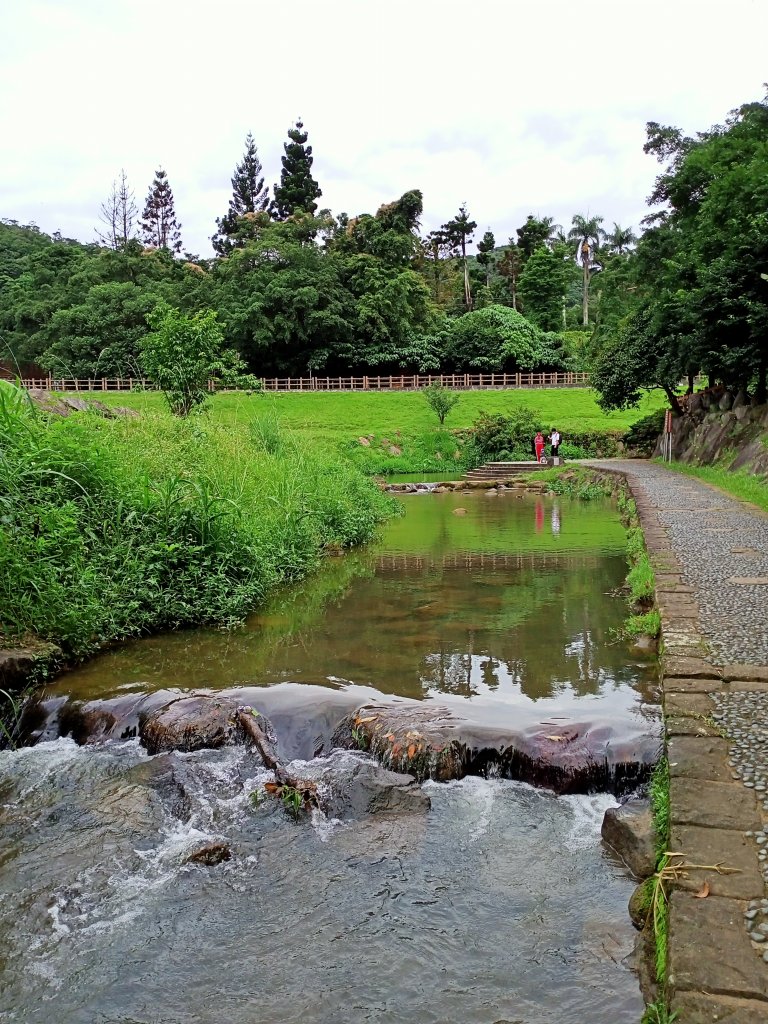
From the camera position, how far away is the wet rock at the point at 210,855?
3.86 meters

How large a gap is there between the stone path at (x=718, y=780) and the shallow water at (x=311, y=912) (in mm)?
589

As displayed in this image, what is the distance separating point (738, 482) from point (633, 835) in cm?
1308

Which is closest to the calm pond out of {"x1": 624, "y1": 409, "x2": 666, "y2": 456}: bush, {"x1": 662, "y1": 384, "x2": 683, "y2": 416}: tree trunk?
{"x1": 662, "y1": 384, "x2": 683, "y2": 416}: tree trunk

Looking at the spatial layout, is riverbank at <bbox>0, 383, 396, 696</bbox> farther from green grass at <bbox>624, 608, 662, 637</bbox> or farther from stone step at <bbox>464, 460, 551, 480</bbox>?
stone step at <bbox>464, 460, 551, 480</bbox>

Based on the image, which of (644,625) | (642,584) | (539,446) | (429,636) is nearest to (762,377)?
(642,584)

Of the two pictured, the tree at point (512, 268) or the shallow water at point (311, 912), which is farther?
the tree at point (512, 268)

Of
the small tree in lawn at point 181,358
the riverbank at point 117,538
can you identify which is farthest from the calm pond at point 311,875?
the small tree in lawn at point 181,358

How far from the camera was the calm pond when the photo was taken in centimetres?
294

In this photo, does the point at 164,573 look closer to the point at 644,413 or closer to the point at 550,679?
the point at 550,679

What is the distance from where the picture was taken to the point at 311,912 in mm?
3438

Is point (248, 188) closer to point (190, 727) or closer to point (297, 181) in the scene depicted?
point (297, 181)

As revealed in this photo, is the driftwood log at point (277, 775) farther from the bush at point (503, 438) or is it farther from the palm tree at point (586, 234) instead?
the palm tree at point (586, 234)

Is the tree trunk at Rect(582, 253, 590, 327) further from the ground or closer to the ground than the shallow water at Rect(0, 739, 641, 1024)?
further from the ground

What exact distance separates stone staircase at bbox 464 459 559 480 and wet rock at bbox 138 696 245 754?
22863 mm
